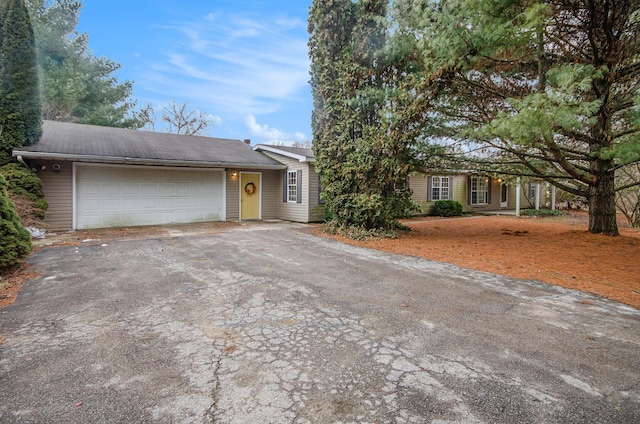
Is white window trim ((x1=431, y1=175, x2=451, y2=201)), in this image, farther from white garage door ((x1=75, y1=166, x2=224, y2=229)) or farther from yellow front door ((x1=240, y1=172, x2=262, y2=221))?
white garage door ((x1=75, y1=166, x2=224, y2=229))

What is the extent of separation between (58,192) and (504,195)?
Answer: 22.1m

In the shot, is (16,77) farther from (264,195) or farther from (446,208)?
(446,208)

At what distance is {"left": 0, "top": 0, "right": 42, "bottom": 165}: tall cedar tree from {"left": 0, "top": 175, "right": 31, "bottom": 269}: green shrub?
4.57 meters

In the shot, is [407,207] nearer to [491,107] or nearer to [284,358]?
[491,107]

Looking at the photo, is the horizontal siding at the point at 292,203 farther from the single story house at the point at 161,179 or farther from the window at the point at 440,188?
the window at the point at 440,188

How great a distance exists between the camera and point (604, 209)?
8.63 meters

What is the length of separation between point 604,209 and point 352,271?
25.9 ft

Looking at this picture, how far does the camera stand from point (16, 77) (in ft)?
28.8

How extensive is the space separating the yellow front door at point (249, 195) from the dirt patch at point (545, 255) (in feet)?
17.8

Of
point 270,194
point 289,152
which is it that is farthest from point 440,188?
point 270,194

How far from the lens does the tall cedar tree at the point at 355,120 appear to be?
28.6ft

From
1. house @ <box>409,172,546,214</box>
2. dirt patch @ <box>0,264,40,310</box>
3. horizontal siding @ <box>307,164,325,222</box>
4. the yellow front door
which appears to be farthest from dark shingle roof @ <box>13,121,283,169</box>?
house @ <box>409,172,546,214</box>

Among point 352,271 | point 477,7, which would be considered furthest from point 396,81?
point 352,271

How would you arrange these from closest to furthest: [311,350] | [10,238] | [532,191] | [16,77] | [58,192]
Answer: [311,350] < [10,238] < [16,77] < [58,192] < [532,191]
